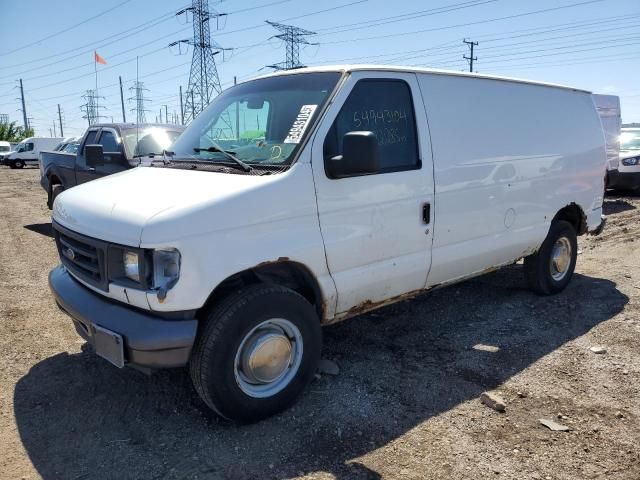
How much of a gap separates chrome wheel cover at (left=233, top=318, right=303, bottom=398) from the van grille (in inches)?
36.1

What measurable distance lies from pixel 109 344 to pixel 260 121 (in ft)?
6.04

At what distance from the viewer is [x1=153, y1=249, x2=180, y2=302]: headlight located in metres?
2.87

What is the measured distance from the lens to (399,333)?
15.6 ft

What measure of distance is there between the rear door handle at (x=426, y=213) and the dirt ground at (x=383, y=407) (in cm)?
111

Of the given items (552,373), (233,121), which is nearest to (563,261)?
(552,373)

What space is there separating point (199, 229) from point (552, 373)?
287cm

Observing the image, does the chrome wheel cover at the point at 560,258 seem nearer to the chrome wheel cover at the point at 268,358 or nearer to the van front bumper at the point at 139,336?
the chrome wheel cover at the point at 268,358

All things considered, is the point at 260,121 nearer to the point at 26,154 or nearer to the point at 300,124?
the point at 300,124

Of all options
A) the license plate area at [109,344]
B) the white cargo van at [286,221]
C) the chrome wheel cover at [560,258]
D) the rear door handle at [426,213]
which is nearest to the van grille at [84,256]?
the white cargo van at [286,221]

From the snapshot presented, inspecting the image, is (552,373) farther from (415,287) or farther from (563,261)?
(563,261)

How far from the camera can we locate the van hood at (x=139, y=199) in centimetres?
293

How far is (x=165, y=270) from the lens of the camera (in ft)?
9.56

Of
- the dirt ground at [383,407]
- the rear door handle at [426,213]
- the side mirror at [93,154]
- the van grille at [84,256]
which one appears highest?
the side mirror at [93,154]

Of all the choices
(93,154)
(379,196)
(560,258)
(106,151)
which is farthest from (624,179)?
(93,154)
